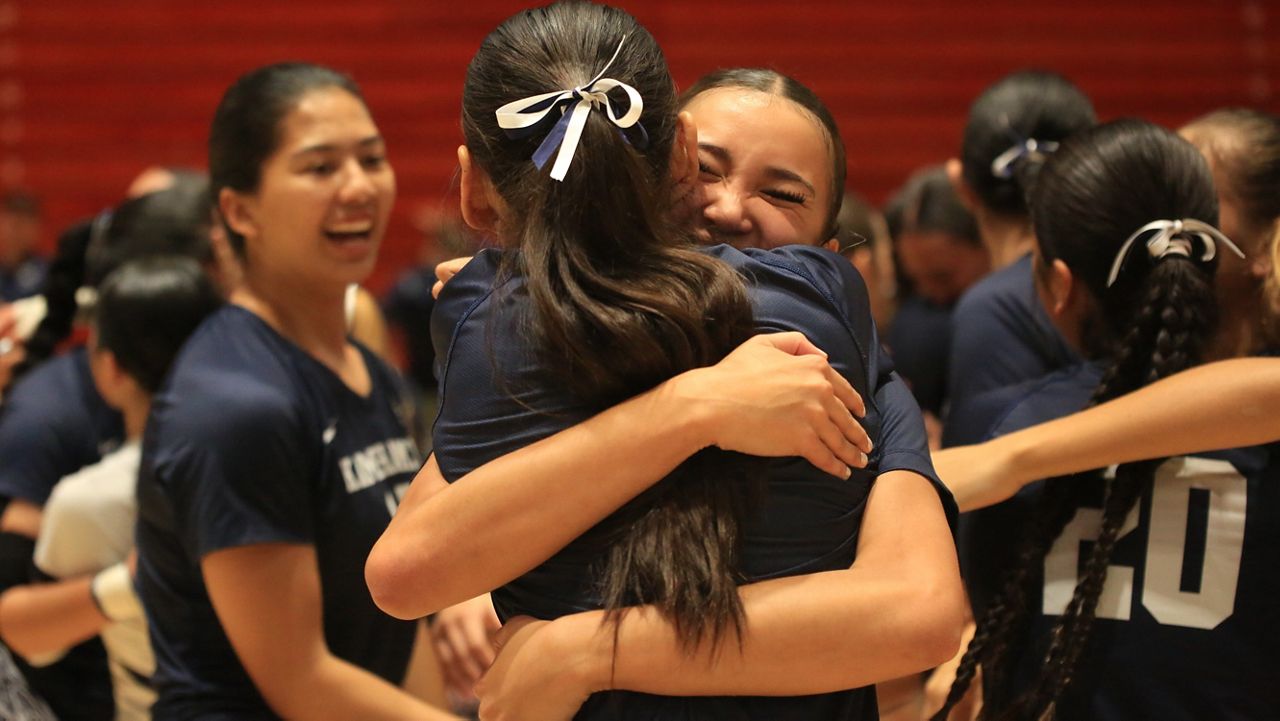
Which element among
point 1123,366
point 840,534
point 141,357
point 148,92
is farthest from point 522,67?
point 148,92

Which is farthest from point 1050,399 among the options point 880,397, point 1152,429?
point 880,397

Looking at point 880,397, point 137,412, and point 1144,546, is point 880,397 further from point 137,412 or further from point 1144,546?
point 137,412

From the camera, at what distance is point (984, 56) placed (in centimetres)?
708

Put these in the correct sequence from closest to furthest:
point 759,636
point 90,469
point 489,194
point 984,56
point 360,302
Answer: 1. point 759,636
2. point 489,194
3. point 90,469
4. point 360,302
5. point 984,56

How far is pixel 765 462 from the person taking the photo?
1.29 m

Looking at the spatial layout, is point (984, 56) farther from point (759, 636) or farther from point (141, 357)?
point (759, 636)

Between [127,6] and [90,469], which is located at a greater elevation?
[127,6]

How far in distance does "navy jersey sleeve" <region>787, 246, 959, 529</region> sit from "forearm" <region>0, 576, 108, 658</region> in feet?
5.57

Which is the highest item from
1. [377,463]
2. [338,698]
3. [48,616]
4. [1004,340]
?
[1004,340]

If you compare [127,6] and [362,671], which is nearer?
[362,671]

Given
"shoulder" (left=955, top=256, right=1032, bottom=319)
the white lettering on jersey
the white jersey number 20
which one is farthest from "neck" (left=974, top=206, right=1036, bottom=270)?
the white lettering on jersey

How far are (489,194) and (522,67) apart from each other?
0.15 metres

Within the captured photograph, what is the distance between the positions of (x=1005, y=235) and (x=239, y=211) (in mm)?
1628

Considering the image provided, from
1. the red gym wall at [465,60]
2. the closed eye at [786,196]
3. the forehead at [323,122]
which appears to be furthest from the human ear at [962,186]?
the red gym wall at [465,60]
